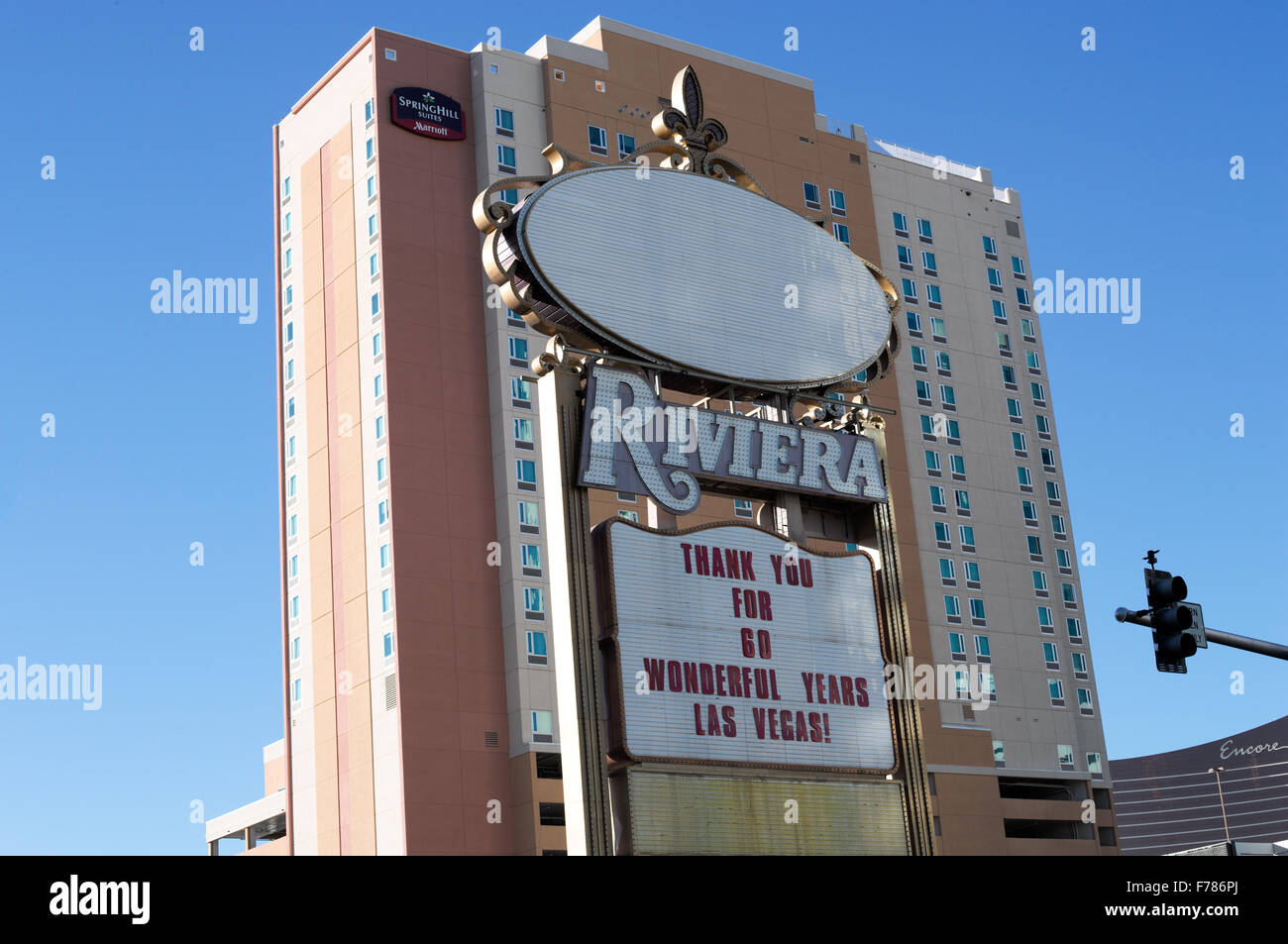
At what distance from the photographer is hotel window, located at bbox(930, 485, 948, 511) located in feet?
290

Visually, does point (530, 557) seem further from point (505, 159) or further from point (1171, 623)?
point (1171, 623)

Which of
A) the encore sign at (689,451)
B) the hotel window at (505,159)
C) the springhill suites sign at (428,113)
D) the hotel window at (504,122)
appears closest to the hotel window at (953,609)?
the hotel window at (505,159)

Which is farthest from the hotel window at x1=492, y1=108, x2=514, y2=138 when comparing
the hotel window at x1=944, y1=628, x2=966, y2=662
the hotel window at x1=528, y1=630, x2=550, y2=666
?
the hotel window at x1=944, y1=628, x2=966, y2=662

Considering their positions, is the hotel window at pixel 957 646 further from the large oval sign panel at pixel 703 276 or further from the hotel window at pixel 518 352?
the large oval sign panel at pixel 703 276

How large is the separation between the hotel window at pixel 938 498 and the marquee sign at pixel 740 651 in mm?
59181

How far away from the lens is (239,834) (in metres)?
87.9

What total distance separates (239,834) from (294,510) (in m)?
21.2

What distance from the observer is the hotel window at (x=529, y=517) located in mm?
72562

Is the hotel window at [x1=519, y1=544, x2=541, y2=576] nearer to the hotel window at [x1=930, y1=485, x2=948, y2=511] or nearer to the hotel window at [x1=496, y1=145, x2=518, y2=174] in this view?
the hotel window at [x1=496, y1=145, x2=518, y2=174]

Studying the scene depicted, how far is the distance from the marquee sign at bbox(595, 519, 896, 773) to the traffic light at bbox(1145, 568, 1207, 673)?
7.88m

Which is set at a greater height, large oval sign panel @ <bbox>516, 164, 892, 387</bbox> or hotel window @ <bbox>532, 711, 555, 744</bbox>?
large oval sign panel @ <bbox>516, 164, 892, 387</bbox>

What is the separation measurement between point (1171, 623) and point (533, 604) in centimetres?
5120

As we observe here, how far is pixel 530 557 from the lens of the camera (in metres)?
72.0
